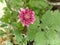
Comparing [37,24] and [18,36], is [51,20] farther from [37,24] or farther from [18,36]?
[18,36]

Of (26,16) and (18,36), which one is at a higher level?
(26,16)

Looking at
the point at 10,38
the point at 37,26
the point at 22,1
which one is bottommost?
the point at 10,38

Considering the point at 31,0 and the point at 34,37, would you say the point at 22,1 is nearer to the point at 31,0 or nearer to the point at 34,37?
the point at 31,0

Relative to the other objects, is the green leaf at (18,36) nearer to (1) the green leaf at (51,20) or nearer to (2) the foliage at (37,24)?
(2) the foliage at (37,24)

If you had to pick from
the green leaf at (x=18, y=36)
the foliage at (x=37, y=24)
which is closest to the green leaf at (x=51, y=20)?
the foliage at (x=37, y=24)

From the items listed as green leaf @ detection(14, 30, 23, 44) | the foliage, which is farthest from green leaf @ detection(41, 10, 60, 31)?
green leaf @ detection(14, 30, 23, 44)

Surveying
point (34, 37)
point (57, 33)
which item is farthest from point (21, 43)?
point (57, 33)

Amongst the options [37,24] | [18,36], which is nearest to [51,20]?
[37,24]

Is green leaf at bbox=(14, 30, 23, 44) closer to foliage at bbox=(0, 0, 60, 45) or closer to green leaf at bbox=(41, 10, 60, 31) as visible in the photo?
foliage at bbox=(0, 0, 60, 45)
